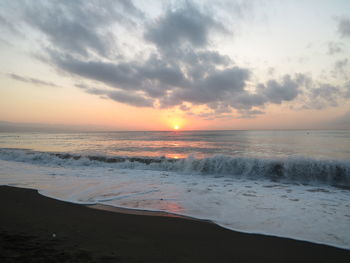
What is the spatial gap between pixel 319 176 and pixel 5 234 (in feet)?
42.2

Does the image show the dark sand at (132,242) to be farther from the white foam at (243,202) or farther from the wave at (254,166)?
the wave at (254,166)

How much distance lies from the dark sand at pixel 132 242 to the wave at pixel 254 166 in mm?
7600

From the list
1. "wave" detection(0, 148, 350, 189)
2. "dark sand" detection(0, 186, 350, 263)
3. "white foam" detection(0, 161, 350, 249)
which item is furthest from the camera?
"wave" detection(0, 148, 350, 189)

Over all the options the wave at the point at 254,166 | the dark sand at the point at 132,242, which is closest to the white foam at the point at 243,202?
the dark sand at the point at 132,242

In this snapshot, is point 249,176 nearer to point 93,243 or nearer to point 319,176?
point 319,176

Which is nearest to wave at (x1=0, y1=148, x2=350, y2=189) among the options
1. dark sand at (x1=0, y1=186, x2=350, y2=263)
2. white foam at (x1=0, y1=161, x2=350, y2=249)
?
white foam at (x1=0, y1=161, x2=350, y2=249)

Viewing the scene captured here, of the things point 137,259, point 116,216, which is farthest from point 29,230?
point 137,259

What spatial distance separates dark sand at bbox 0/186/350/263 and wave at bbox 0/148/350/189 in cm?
760

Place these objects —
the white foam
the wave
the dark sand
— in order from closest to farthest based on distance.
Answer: the dark sand
the white foam
the wave

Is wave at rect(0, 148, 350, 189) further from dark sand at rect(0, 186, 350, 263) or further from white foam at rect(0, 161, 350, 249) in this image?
dark sand at rect(0, 186, 350, 263)

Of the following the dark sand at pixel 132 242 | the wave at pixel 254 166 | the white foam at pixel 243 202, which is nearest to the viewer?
the dark sand at pixel 132 242

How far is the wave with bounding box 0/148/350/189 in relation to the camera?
10395 mm

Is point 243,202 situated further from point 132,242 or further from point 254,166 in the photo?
point 254,166

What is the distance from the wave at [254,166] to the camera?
10395 millimetres
